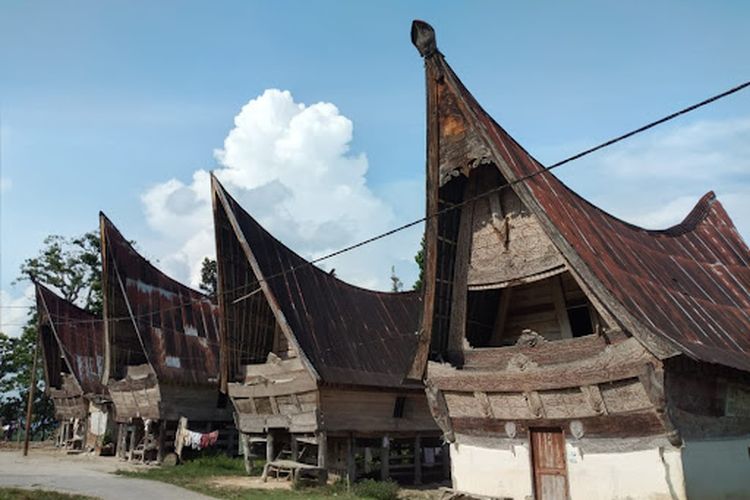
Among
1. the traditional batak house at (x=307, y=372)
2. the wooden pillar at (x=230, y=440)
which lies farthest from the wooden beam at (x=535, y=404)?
the wooden pillar at (x=230, y=440)

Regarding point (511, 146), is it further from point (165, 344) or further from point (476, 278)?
point (165, 344)

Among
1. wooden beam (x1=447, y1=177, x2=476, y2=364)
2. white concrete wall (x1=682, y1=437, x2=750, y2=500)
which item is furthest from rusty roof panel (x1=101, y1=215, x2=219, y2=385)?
white concrete wall (x1=682, y1=437, x2=750, y2=500)

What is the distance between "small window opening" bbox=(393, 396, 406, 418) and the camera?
20.6 meters

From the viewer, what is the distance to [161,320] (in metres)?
26.2

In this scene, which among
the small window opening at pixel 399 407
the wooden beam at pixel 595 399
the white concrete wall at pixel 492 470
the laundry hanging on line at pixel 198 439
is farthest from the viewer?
the laundry hanging on line at pixel 198 439

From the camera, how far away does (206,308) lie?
29.7 metres

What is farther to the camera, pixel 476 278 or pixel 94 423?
pixel 94 423

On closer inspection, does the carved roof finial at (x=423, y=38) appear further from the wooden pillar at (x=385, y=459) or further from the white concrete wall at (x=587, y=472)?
the wooden pillar at (x=385, y=459)

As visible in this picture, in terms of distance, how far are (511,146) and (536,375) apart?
4.93 meters

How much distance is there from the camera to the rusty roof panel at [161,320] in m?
24.9

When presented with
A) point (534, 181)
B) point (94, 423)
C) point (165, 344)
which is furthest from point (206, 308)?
point (534, 181)

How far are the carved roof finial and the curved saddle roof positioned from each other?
0.02 metres

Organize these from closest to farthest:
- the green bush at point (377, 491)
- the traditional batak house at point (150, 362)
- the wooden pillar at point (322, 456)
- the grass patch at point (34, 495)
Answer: the grass patch at point (34, 495) → the green bush at point (377, 491) → the wooden pillar at point (322, 456) → the traditional batak house at point (150, 362)

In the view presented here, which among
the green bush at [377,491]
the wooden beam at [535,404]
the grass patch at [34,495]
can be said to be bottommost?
the green bush at [377,491]
